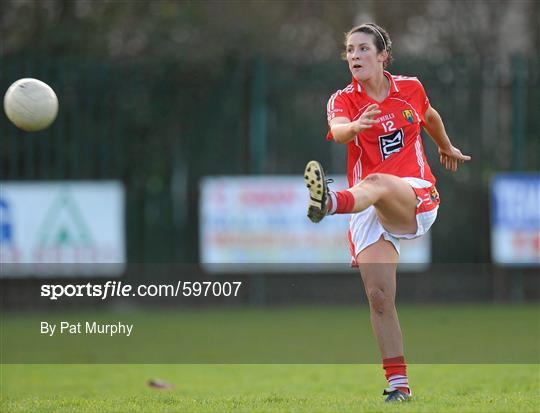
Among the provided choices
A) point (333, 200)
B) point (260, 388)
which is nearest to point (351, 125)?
point (333, 200)

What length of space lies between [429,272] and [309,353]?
5508 mm

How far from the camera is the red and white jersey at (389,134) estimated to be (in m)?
6.72

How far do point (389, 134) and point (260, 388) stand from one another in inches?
128

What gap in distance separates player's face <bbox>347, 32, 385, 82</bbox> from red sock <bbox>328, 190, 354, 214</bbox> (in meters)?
1.00

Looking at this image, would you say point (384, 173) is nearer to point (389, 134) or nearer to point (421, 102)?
point (389, 134)

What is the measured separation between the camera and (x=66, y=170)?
1733 centimetres

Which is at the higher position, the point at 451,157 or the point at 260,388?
the point at 451,157

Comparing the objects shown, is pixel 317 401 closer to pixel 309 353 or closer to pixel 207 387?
pixel 207 387

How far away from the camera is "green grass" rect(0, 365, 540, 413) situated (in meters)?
6.27

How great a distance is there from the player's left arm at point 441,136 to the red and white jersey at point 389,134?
30cm

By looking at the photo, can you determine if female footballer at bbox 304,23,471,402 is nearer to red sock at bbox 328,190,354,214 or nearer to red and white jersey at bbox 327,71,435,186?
red and white jersey at bbox 327,71,435,186

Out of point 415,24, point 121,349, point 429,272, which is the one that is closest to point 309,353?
point 121,349

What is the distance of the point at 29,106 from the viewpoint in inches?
302

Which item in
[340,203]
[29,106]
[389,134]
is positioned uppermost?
[29,106]
